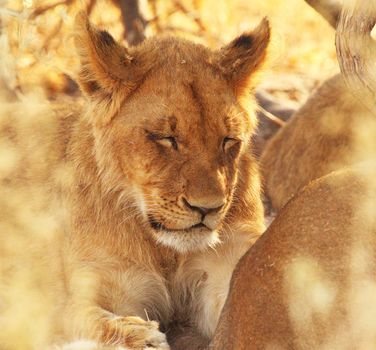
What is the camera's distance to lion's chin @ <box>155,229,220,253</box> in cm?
381

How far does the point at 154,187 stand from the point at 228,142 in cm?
33

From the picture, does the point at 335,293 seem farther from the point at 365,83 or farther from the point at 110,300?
the point at 110,300

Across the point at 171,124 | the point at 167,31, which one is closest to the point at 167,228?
the point at 171,124

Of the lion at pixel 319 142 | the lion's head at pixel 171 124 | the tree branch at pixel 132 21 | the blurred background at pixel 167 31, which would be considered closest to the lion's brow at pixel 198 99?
the lion's head at pixel 171 124

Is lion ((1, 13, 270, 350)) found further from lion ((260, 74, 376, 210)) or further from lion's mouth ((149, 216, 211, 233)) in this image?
lion ((260, 74, 376, 210))

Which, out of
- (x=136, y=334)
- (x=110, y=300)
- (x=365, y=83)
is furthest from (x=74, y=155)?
(x=365, y=83)

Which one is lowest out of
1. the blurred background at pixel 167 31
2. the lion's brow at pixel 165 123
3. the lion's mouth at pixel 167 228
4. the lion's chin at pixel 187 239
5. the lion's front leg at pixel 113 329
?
the blurred background at pixel 167 31

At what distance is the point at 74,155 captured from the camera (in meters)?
4.28

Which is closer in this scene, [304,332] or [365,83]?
[304,332]

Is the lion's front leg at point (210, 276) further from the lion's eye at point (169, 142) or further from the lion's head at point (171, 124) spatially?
the lion's eye at point (169, 142)

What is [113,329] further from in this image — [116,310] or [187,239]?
[187,239]

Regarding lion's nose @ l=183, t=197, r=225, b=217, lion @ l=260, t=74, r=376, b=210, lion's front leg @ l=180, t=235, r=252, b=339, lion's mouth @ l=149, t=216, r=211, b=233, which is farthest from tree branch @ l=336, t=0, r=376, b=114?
lion @ l=260, t=74, r=376, b=210

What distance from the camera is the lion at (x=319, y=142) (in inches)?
204

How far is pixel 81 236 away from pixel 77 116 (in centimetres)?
67
